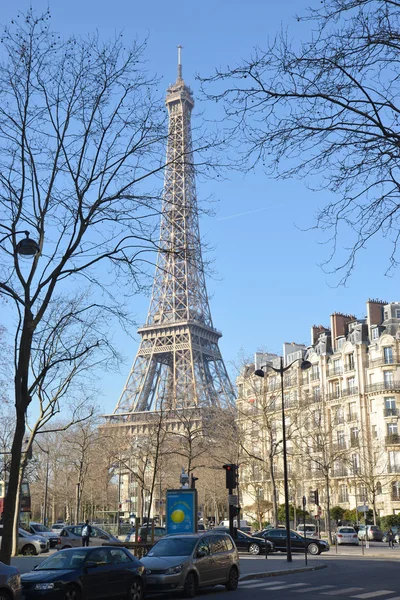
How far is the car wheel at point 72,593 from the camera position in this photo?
1434 cm

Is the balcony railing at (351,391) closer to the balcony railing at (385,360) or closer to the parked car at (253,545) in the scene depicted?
the balcony railing at (385,360)

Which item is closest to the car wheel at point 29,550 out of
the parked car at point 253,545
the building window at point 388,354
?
Result: the parked car at point 253,545

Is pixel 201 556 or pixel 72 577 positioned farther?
pixel 201 556

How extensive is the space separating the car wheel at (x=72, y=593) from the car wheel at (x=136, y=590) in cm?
164

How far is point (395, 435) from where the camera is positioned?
64.6m

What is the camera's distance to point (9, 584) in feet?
40.5

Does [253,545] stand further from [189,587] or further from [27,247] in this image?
[27,247]

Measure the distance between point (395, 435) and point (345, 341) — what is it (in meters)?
13.3

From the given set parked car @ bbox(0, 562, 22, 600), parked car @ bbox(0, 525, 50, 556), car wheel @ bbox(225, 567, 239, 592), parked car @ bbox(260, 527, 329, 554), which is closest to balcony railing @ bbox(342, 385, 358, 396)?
parked car @ bbox(260, 527, 329, 554)

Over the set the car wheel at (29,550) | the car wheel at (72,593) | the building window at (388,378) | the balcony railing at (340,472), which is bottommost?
the car wheel at (29,550)

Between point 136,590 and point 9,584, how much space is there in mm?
4586

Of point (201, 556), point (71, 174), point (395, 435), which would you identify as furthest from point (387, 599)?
point (395, 435)

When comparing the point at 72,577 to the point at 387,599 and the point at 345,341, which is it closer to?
the point at 387,599

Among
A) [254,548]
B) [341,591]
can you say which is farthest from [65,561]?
[254,548]
